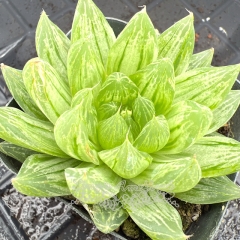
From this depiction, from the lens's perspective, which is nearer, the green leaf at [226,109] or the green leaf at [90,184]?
the green leaf at [90,184]

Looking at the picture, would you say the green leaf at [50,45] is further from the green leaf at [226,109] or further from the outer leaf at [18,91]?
the green leaf at [226,109]

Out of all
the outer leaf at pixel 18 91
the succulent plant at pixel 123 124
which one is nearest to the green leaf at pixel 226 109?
the succulent plant at pixel 123 124

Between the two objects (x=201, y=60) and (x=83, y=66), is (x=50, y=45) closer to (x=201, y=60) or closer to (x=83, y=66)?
(x=83, y=66)

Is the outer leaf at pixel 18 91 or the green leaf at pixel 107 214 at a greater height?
the outer leaf at pixel 18 91

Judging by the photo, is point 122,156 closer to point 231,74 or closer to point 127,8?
point 231,74

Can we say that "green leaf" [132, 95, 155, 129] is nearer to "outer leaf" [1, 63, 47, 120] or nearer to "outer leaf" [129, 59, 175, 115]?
"outer leaf" [129, 59, 175, 115]

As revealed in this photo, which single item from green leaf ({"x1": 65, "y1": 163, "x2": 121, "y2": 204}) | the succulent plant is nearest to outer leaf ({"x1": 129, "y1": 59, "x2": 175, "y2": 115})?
the succulent plant

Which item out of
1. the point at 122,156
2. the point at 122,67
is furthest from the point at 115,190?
the point at 122,67

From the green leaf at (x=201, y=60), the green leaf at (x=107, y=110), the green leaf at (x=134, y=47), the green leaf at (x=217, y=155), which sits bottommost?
the green leaf at (x=217, y=155)
